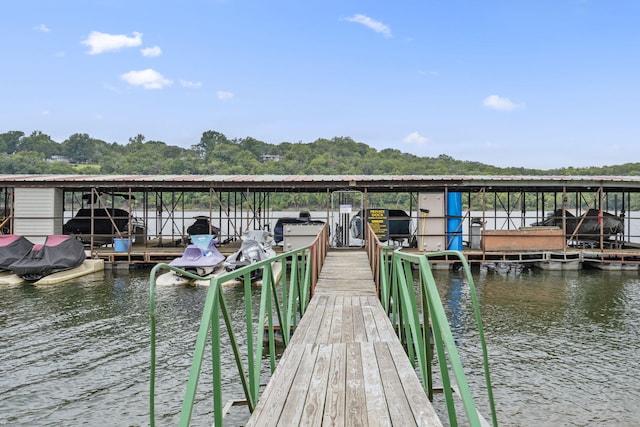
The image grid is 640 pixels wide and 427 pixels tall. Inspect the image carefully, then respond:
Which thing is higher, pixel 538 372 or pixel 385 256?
pixel 385 256

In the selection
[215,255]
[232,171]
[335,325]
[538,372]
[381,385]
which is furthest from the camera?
[232,171]

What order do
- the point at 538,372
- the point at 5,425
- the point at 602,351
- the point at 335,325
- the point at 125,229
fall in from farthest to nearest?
the point at 125,229, the point at 602,351, the point at 538,372, the point at 5,425, the point at 335,325

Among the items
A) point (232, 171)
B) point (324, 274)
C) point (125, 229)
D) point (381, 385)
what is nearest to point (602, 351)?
point (324, 274)

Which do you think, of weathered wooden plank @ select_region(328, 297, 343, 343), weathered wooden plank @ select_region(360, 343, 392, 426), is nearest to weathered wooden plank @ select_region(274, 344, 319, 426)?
weathered wooden plank @ select_region(360, 343, 392, 426)

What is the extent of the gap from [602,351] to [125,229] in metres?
21.5

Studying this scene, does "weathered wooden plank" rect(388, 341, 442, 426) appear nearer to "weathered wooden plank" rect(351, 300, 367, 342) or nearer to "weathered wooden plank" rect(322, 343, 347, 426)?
"weathered wooden plank" rect(322, 343, 347, 426)

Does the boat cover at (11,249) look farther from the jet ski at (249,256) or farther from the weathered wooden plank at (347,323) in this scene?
the weathered wooden plank at (347,323)

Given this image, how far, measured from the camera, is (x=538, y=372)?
7984 millimetres

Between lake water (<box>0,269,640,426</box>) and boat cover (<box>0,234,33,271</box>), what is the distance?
1.76m

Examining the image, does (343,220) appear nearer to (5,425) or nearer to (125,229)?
(125,229)

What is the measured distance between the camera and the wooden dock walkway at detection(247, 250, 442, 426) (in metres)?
2.99

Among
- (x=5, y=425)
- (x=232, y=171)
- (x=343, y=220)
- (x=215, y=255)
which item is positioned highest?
(x=232, y=171)

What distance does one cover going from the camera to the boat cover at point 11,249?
54.6 feet

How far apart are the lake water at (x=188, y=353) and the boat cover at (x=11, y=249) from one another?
1756mm
